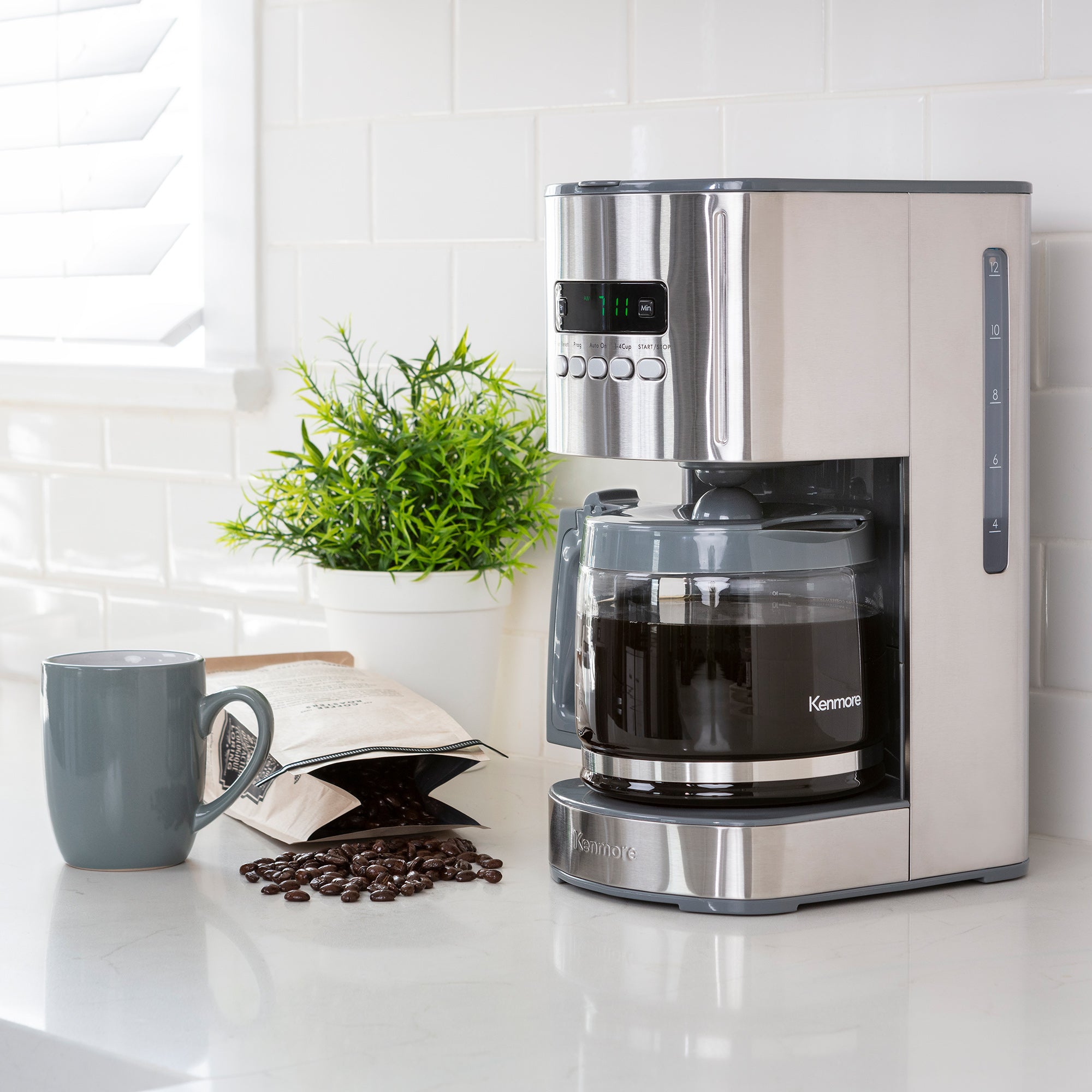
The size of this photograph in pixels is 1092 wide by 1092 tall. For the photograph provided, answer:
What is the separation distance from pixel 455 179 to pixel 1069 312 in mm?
525

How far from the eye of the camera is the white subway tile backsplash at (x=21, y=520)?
1.58 meters

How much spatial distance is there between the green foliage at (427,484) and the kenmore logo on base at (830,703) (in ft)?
1.22

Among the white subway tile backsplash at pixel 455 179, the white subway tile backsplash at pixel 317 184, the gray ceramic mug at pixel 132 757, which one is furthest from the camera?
the white subway tile backsplash at pixel 317 184

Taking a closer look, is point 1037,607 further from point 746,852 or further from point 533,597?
point 533,597

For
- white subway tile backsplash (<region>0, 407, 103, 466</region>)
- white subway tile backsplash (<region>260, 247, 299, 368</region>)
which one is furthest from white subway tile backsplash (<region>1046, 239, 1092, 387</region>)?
white subway tile backsplash (<region>0, 407, 103, 466</region>)

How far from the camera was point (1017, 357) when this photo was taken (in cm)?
84

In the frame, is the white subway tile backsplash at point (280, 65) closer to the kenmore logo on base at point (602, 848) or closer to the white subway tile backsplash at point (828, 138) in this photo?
the white subway tile backsplash at point (828, 138)

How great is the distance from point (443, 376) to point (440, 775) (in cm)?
38

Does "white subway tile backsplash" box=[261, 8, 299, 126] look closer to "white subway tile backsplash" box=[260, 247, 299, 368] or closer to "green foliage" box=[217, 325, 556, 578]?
"white subway tile backsplash" box=[260, 247, 299, 368]

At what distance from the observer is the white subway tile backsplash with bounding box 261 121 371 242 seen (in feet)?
4.28

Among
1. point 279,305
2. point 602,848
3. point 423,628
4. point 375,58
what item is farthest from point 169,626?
point 602,848

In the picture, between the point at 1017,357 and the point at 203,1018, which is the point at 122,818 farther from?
the point at 1017,357

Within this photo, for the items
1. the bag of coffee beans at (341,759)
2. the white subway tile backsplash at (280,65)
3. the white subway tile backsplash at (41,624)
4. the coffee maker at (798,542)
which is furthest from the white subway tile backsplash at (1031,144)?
the white subway tile backsplash at (41,624)

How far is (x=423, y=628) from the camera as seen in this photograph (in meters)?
1.13
